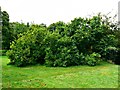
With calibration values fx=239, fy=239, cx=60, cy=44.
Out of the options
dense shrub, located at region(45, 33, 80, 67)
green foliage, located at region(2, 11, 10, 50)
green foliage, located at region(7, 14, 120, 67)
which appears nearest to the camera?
dense shrub, located at region(45, 33, 80, 67)

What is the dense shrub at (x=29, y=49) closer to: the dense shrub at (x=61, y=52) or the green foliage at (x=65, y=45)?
the green foliage at (x=65, y=45)

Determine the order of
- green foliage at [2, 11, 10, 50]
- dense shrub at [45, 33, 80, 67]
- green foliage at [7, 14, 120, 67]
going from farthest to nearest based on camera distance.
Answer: green foliage at [2, 11, 10, 50] → green foliage at [7, 14, 120, 67] → dense shrub at [45, 33, 80, 67]

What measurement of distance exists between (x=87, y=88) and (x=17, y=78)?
12.6 ft

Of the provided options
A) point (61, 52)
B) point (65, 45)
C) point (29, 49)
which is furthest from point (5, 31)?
point (61, 52)

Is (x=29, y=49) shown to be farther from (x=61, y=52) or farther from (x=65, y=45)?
(x=65, y=45)

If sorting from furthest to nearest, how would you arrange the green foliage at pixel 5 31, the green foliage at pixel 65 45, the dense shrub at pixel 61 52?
1. the green foliage at pixel 5 31
2. the green foliage at pixel 65 45
3. the dense shrub at pixel 61 52

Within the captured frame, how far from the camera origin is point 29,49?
18109mm

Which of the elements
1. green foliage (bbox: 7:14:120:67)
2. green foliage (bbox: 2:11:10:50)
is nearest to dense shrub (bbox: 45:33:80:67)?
green foliage (bbox: 7:14:120:67)

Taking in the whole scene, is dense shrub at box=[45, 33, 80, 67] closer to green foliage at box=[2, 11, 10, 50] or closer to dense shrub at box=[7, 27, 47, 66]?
dense shrub at box=[7, 27, 47, 66]

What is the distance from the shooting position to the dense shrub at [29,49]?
17603 millimetres

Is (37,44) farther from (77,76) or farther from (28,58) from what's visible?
(77,76)

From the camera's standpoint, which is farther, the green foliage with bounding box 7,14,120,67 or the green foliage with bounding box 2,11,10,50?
the green foliage with bounding box 2,11,10,50

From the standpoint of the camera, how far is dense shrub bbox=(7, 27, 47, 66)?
17603 millimetres

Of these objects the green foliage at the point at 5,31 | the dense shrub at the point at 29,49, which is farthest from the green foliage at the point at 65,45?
the green foliage at the point at 5,31
